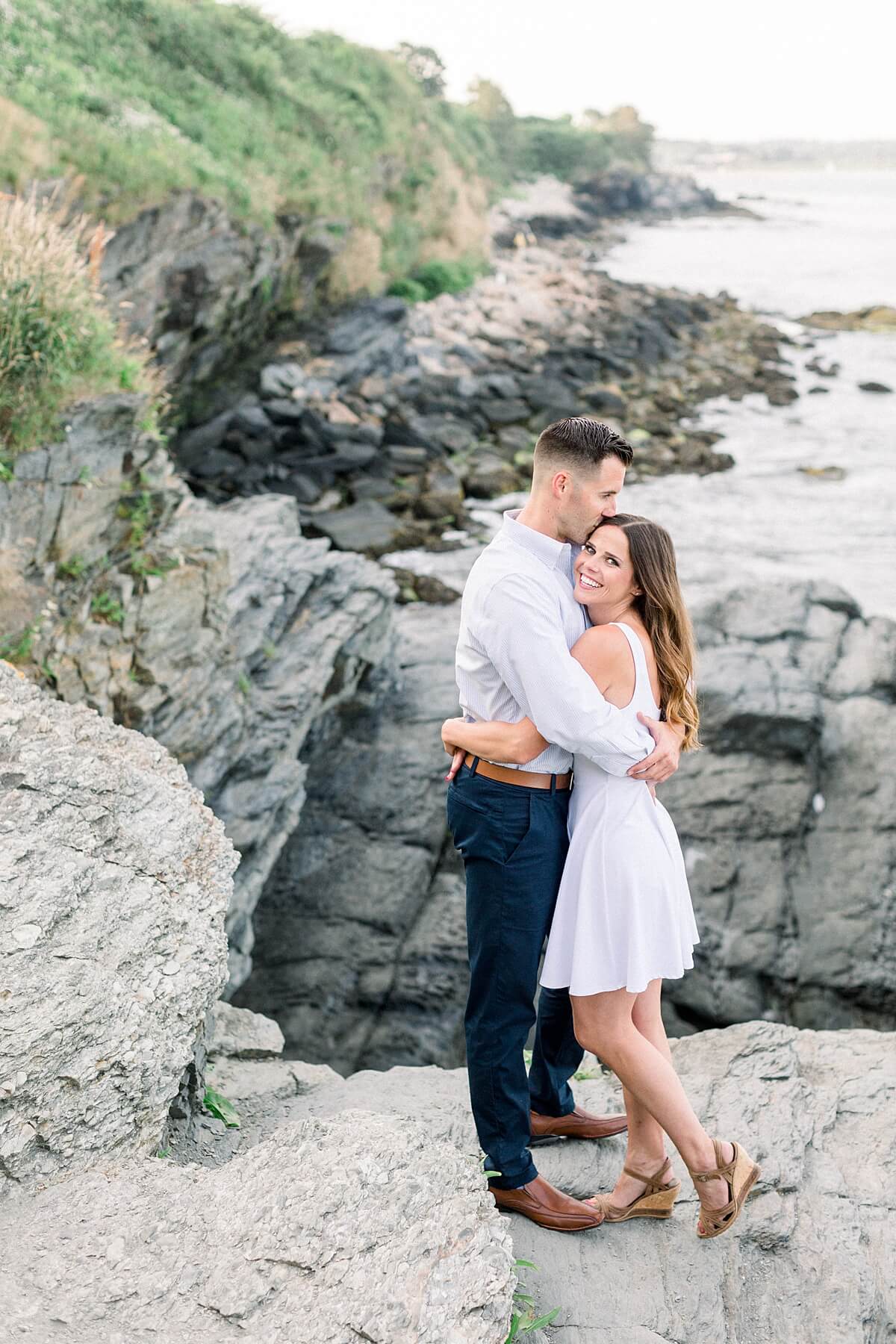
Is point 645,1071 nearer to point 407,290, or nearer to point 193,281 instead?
point 193,281

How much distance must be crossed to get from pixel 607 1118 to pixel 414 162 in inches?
1417

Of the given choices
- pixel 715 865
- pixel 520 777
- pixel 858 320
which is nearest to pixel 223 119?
pixel 715 865

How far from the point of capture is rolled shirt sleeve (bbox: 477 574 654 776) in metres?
3.64

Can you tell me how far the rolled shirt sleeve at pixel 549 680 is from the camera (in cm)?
364

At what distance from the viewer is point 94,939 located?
11.4ft

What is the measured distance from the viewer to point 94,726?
4445 mm

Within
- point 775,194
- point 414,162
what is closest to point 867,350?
point 414,162

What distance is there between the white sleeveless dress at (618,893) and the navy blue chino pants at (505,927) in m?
0.10

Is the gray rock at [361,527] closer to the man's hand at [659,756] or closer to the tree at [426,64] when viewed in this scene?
the man's hand at [659,756]

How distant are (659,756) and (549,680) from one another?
20.4 inches

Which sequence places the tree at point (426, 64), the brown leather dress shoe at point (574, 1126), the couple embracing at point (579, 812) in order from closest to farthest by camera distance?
the couple embracing at point (579, 812)
the brown leather dress shoe at point (574, 1126)
the tree at point (426, 64)

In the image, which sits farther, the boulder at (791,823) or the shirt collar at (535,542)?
the boulder at (791,823)

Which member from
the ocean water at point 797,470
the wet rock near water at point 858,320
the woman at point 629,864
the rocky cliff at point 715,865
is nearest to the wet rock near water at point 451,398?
the ocean water at point 797,470

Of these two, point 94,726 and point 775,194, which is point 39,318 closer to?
point 94,726
